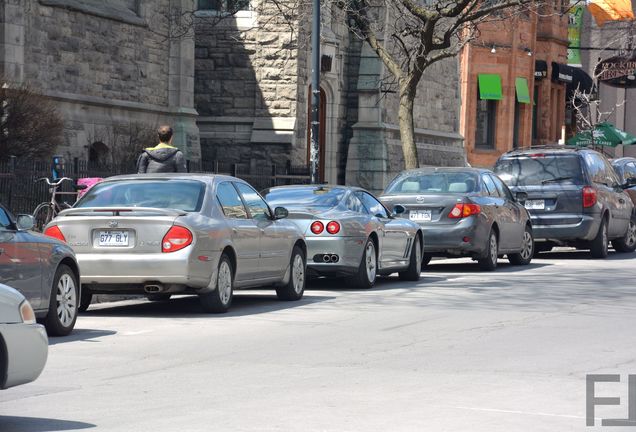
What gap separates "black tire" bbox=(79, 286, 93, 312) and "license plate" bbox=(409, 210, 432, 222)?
284 inches

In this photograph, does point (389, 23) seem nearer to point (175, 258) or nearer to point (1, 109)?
point (1, 109)

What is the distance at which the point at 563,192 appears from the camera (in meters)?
24.9

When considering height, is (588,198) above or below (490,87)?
below

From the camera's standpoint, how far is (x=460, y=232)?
68.1 ft

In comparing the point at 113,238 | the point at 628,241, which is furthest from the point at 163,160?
the point at 628,241

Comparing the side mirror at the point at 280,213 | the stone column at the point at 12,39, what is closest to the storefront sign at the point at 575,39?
the stone column at the point at 12,39

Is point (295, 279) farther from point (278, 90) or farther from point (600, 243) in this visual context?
point (278, 90)

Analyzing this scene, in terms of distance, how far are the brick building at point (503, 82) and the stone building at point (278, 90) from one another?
10.7 meters

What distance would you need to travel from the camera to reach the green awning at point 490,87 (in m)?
51.8

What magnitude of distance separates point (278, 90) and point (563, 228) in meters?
13.3

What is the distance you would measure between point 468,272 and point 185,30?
1353cm

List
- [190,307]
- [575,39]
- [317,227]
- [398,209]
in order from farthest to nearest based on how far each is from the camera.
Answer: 1. [575,39]
2. [398,209]
3. [317,227]
4. [190,307]

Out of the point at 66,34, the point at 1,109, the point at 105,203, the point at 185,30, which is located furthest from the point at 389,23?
the point at 105,203

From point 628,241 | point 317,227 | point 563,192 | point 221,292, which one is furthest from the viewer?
point 628,241
